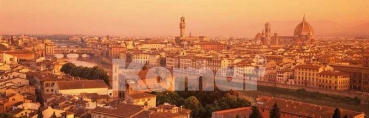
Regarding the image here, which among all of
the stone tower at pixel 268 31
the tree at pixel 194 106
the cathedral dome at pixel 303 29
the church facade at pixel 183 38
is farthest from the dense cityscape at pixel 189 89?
the church facade at pixel 183 38

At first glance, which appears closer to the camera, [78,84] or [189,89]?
[78,84]

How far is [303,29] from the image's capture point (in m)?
20.8

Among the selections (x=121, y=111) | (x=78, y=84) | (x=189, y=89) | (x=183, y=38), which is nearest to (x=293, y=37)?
(x=183, y=38)

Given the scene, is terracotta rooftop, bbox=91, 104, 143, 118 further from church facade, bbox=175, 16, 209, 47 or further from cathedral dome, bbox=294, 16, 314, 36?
church facade, bbox=175, 16, 209, 47

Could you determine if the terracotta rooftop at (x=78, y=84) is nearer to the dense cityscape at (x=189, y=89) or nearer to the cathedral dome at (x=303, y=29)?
the dense cityscape at (x=189, y=89)

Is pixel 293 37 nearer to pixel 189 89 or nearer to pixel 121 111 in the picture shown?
pixel 189 89

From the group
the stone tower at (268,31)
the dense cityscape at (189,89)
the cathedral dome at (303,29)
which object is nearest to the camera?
the dense cityscape at (189,89)

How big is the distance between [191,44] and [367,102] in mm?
15201

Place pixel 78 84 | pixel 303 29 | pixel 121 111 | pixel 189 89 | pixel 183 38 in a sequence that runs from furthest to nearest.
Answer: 1. pixel 183 38
2. pixel 303 29
3. pixel 189 89
4. pixel 78 84
5. pixel 121 111

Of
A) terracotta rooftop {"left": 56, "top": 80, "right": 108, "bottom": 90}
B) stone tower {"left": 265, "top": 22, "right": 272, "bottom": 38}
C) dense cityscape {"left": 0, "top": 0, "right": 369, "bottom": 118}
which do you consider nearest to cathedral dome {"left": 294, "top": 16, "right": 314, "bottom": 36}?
stone tower {"left": 265, "top": 22, "right": 272, "bottom": 38}

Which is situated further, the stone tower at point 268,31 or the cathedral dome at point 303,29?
the stone tower at point 268,31

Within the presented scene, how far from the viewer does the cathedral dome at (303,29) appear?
20.1 meters

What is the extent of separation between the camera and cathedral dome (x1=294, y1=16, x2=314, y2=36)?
65.8ft

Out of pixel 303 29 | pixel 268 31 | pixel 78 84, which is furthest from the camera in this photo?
pixel 268 31
